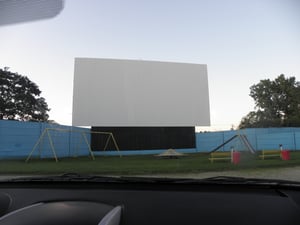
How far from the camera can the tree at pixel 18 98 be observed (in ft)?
106

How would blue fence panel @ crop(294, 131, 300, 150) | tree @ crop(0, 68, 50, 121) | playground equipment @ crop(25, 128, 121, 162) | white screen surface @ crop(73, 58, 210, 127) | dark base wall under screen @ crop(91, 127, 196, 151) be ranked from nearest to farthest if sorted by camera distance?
1. playground equipment @ crop(25, 128, 121, 162)
2. blue fence panel @ crop(294, 131, 300, 150)
3. dark base wall under screen @ crop(91, 127, 196, 151)
4. white screen surface @ crop(73, 58, 210, 127)
5. tree @ crop(0, 68, 50, 121)

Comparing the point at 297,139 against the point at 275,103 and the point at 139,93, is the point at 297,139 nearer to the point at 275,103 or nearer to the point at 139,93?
the point at 139,93

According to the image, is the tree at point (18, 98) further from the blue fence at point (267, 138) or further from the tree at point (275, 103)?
the tree at point (275, 103)

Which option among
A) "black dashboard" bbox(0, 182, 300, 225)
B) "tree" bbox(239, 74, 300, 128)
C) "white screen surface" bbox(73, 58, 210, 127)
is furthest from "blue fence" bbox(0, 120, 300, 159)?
"tree" bbox(239, 74, 300, 128)

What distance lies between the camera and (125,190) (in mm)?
1685

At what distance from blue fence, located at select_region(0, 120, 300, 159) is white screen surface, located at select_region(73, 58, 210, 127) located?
2342 millimetres

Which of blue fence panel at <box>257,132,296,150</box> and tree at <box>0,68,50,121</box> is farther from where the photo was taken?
tree at <box>0,68,50,121</box>

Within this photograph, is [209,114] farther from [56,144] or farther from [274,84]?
[274,84]

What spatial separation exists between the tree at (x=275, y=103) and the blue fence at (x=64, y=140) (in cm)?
1498

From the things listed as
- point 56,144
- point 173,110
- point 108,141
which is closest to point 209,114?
point 173,110

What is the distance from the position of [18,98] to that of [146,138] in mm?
16315

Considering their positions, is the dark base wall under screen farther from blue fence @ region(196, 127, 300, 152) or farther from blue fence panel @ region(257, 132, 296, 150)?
blue fence panel @ region(257, 132, 296, 150)

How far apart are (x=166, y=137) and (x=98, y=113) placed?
20.9 feet

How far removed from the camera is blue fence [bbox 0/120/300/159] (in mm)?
15445
